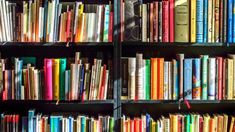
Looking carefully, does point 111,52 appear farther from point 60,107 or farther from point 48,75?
point 60,107

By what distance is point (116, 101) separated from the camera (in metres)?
2.35

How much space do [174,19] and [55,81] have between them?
873 millimetres

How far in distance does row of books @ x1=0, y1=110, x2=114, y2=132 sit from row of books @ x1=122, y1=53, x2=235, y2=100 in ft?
0.77

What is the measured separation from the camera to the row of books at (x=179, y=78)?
2330 mm

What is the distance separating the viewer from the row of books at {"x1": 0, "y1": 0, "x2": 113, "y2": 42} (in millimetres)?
2281

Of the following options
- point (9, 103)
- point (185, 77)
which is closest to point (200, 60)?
point (185, 77)

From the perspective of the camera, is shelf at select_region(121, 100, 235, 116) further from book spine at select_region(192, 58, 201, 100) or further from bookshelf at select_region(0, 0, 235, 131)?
book spine at select_region(192, 58, 201, 100)

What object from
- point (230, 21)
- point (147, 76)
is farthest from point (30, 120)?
point (230, 21)

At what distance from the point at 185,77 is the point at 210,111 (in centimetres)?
47

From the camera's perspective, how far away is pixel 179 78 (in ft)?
7.68

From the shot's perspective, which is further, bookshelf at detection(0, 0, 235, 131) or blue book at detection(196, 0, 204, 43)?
bookshelf at detection(0, 0, 235, 131)

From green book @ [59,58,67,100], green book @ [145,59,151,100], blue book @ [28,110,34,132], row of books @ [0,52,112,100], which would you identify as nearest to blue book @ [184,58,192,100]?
green book @ [145,59,151,100]

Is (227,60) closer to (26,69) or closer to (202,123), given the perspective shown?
(202,123)

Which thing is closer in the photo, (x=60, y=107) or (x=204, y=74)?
(x=204, y=74)
